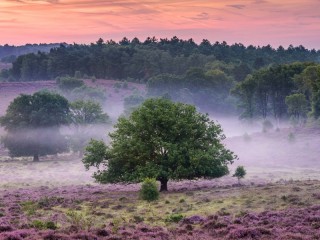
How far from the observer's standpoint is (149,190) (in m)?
37.5

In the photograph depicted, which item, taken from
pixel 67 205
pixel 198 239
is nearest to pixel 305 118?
pixel 67 205

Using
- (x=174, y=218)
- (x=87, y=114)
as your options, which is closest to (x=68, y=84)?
(x=87, y=114)

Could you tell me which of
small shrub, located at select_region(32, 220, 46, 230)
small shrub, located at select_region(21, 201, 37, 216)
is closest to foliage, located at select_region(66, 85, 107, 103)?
small shrub, located at select_region(21, 201, 37, 216)

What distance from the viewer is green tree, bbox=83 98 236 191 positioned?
139ft

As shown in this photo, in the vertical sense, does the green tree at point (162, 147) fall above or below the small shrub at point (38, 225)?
above

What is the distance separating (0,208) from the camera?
121 feet

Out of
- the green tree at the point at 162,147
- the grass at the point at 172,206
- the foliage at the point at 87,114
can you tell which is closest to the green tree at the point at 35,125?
the foliage at the point at 87,114

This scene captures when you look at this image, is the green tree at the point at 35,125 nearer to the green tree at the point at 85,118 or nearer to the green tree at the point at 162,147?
the green tree at the point at 85,118

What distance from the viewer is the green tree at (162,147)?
4247 centimetres

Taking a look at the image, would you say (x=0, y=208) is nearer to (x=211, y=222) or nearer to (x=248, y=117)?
(x=211, y=222)

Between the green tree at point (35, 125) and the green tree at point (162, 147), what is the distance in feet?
156

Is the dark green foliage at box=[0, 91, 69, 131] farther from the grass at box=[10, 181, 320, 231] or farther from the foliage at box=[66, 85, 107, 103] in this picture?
the foliage at box=[66, 85, 107, 103]

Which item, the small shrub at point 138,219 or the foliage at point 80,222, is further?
the small shrub at point 138,219

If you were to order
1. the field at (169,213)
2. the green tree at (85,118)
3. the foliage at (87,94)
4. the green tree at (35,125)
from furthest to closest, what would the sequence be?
the foliage at (87,94), the green tree at (85,118), the green tree at (35,125), the field at (169,213)
